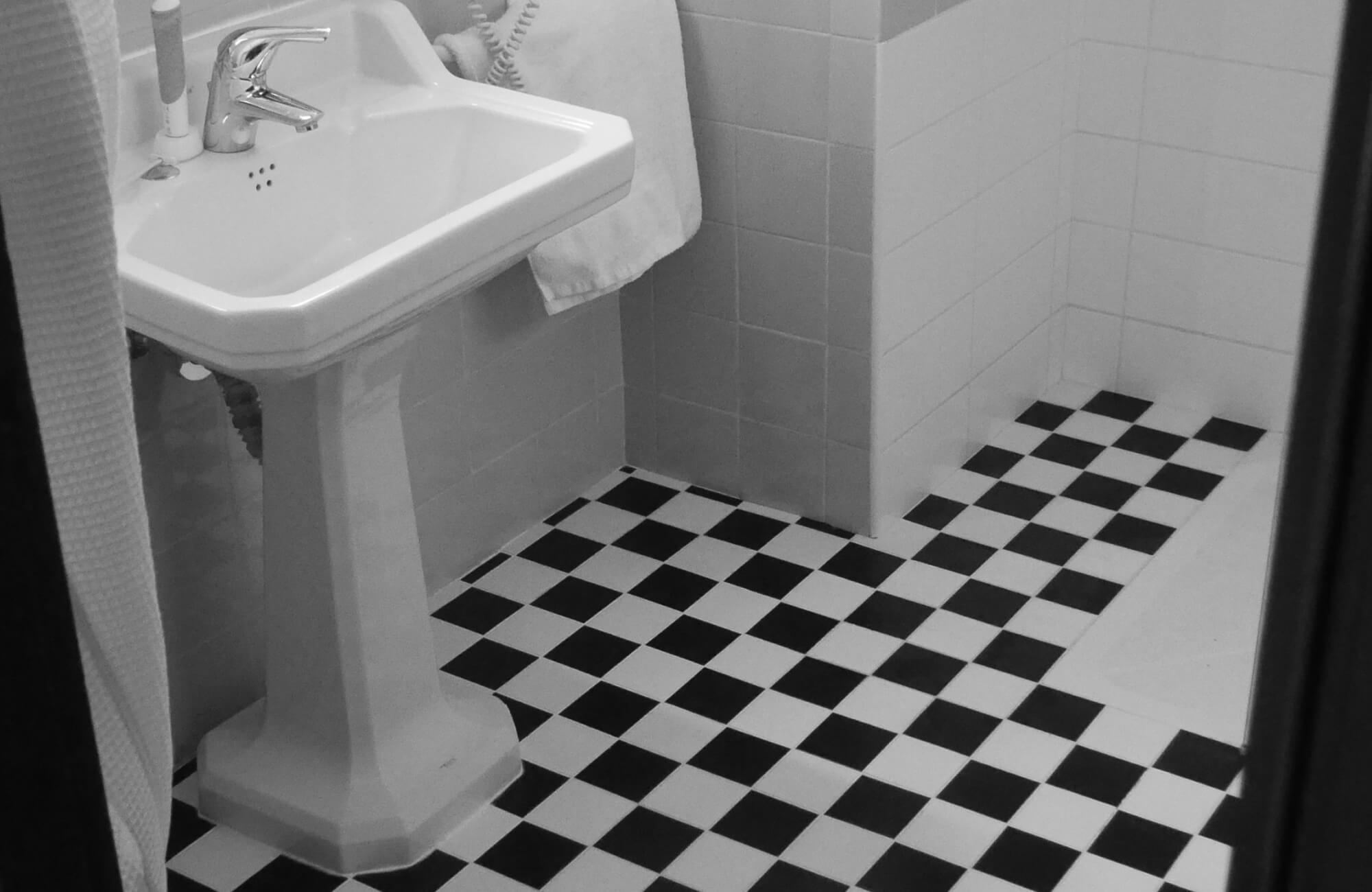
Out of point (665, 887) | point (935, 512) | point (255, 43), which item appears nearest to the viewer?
point (255, 43)

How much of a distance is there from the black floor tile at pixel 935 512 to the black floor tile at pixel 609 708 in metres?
0.65

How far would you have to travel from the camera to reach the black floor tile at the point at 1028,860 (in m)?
1.97

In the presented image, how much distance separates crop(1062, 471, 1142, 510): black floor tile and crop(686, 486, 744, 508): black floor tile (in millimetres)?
555

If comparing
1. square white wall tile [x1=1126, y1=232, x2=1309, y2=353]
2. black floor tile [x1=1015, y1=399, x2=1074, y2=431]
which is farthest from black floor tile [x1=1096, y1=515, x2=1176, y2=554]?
square white wall tile [x1=1126, y1=232, x2=1309, y2=353]

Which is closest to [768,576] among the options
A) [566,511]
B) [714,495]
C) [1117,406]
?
[714,495]

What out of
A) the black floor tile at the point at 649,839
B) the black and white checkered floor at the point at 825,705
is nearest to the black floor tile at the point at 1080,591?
the black and white checkered floor at the point at 825,705

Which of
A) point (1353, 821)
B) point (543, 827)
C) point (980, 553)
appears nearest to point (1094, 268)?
point (980, 553)

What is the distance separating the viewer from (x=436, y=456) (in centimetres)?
250

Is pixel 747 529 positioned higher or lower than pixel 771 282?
lower

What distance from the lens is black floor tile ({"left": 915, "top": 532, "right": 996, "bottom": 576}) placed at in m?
2.60

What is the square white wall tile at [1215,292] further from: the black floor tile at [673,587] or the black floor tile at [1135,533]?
the black floor tile at [673,587]

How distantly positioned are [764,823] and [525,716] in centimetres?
40

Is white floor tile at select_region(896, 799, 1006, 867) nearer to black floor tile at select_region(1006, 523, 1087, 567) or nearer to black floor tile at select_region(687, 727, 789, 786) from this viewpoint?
black floor tile at select_region(687, 727, 789, 786)

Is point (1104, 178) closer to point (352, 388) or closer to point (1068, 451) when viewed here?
point (1068, 451)
